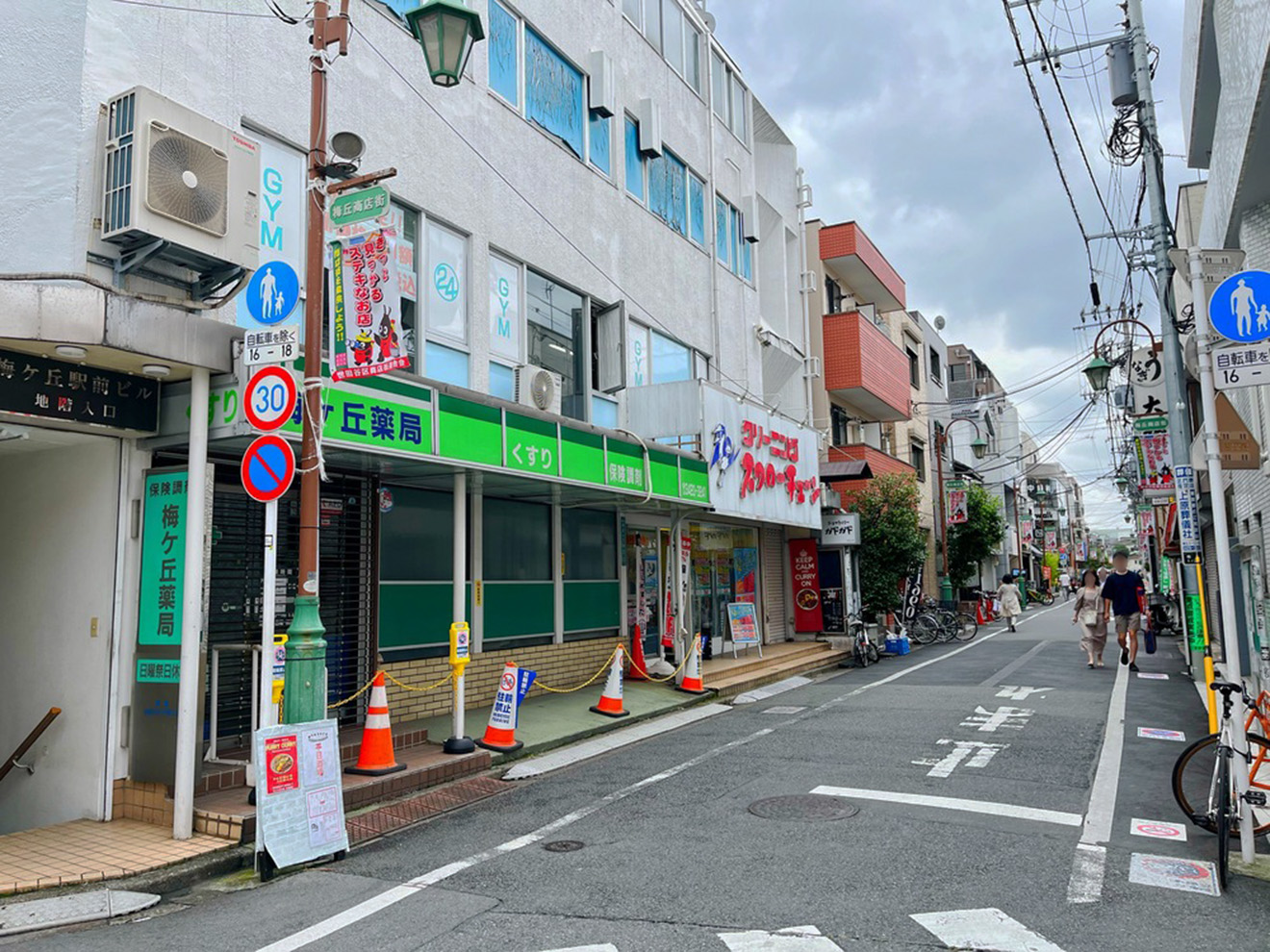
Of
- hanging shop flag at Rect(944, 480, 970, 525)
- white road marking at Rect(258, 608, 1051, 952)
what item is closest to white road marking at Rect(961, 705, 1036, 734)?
white road marking at Rect(258, 608, 1051, 952)

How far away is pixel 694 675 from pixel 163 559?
9.09m

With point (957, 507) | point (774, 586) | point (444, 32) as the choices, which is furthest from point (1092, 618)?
point (957, 507)

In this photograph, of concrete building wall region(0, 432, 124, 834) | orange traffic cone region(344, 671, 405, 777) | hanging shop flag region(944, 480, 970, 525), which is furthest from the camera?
hanging shop flag region(944, 480, 970, 525)

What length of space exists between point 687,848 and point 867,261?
25.8m

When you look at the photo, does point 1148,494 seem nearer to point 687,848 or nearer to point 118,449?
point 687,848

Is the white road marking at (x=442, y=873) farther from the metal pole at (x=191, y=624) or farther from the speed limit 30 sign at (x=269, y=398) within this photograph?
the speed limit 30 sign at (x=269, y=398)

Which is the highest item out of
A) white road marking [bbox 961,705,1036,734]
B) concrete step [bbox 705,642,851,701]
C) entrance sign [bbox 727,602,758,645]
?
entrance sign [bbox 727,602,758,645]

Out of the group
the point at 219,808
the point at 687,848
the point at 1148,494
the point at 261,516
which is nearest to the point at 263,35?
the point at 261,516

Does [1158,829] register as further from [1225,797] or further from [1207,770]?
Answer: [1225,797]

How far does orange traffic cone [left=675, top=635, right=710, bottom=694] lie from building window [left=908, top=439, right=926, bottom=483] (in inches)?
974

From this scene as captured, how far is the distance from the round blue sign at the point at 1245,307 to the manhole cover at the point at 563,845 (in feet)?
19.9

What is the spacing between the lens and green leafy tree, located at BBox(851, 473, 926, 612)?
24953 millimetres

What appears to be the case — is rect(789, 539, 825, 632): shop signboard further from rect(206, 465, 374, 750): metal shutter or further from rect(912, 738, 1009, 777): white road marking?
rect(206, 465, 374, 750): metal shutter

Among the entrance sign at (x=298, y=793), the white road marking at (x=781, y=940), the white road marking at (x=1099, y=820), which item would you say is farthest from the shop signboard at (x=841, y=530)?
the white road marking at (x=781, y=940)
